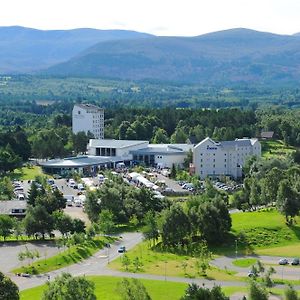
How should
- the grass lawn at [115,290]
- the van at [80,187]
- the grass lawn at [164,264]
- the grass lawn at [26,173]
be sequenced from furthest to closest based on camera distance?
the grass lawn at [26,173] < the van at [80,187] < the grass lawn at [164,264] < the grass lawn at [115,290]

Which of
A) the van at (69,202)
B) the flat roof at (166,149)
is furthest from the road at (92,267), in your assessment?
the flat roof at (166,149)

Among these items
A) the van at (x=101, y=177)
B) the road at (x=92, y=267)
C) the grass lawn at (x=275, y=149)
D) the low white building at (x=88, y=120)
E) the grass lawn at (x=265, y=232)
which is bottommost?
the road at (x=92, y=267)

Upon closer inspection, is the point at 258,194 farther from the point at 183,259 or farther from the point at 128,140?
the point at 128,140

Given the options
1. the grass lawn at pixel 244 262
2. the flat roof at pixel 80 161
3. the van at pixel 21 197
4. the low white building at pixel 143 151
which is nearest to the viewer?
the grass lawn at pixel 244 262

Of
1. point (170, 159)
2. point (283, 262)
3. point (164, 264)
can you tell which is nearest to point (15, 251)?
point (164, 264)

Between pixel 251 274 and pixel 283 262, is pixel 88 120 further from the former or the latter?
pixel 251 274

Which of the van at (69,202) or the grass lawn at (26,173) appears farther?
the grass lawn at (26,173)

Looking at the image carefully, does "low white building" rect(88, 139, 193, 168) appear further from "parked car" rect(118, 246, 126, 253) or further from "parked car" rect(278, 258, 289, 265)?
"parked car" rect(278, 258, 289, 265)

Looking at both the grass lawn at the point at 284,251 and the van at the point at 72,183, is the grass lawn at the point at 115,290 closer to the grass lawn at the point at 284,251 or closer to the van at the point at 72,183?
the grass lawn at the point at 284,251
